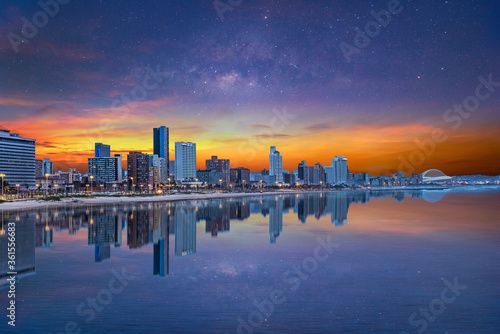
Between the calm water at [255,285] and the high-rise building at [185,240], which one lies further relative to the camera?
the high-rise building at [185,240]

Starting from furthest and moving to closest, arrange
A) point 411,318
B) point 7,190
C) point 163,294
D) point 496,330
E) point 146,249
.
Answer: point 7,190 → point 146,249 → point 163,294 → point 411,318 → point 496,330

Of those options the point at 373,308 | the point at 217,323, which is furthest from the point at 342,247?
the point at 217,323

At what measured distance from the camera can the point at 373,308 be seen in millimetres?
13055

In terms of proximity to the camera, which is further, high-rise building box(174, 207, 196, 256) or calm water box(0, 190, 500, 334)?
high-rise building box(174, 207, 196, 256)

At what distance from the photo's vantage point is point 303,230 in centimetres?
3525

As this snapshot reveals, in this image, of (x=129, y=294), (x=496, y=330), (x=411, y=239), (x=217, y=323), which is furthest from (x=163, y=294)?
(x=411, y=239)

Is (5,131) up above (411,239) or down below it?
above

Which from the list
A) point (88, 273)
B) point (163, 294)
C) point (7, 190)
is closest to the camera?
point (163, 294)

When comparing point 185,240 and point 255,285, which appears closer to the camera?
Result: point 255,285

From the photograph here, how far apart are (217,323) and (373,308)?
236 inches

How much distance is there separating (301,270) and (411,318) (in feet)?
23.2

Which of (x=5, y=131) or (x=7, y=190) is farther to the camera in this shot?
(x=5, y=131)

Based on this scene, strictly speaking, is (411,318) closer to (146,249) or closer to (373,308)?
(373,308)

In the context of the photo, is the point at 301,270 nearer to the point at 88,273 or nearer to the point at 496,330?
the point at 496,330
